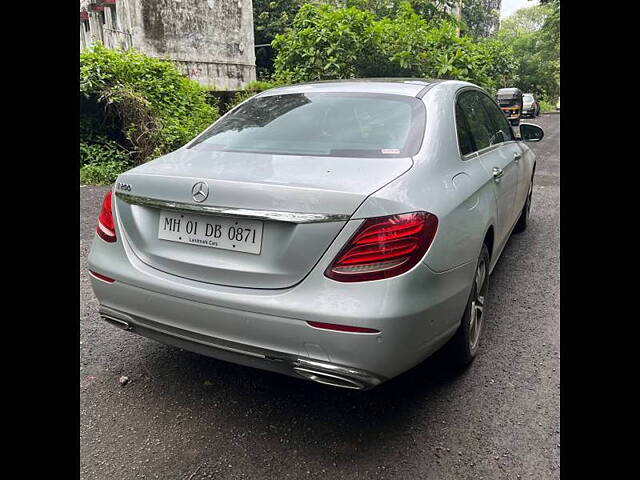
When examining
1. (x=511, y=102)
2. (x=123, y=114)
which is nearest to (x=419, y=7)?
(x=511, y=102)

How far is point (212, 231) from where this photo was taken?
207 centimetres

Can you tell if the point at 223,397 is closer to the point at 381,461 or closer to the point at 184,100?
the point at 381,461

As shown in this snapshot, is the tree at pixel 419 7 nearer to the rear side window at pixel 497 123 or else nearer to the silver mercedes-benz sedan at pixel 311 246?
the rear side window at pixel 497 123

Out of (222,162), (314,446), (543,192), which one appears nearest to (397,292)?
(314,446)

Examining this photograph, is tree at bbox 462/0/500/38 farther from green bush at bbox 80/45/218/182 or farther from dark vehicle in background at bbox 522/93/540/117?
green bush at bbox 80/45/218/182

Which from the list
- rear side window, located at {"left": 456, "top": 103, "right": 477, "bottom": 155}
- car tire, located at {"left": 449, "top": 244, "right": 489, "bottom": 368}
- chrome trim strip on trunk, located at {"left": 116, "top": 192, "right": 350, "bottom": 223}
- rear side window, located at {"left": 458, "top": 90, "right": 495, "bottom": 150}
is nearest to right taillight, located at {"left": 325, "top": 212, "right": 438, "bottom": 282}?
chrome trim strip on trunk, located at {"left": 116, "top": 192, "right": 350, "bottom": 223}

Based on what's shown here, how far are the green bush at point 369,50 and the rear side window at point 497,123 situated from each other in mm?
5053

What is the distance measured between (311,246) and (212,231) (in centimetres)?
44

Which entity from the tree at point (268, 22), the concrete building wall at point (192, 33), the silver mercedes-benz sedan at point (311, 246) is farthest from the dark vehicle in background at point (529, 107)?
the silver mercedes-benz sedan at point (311, 246)

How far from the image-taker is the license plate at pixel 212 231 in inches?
78.4

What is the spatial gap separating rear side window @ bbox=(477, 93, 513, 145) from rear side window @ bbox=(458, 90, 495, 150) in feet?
0.25

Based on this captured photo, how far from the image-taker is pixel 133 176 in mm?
2328

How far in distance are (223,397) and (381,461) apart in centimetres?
85

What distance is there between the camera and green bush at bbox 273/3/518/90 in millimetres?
9145
